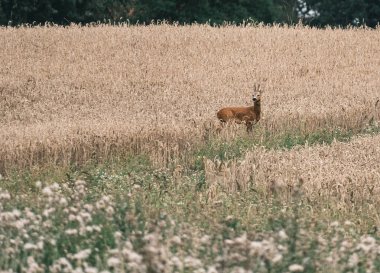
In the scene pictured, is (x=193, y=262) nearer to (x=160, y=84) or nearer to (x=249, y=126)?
(x=249, y=126)

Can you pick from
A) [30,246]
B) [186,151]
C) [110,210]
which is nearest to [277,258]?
[30,246]

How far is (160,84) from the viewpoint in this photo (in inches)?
877

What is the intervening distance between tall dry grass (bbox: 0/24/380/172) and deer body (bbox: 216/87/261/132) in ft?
1.14

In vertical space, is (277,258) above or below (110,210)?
below

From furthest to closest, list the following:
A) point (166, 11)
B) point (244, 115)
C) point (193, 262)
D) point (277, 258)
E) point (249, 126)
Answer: point (166, 11), point (244, 115), point (249, 126), point (193, 262), point (277, 258)

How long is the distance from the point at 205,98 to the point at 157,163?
7.21m

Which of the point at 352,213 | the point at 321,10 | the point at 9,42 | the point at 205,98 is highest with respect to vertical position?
Result: the point at 321,10

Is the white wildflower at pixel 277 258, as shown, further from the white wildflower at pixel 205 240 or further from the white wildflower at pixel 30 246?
the white wildflower at pixel 30 246

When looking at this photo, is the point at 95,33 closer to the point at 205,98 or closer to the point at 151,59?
the point at 151,59

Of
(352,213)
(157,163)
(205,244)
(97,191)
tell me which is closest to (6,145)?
(157,163)

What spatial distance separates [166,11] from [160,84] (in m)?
22.9

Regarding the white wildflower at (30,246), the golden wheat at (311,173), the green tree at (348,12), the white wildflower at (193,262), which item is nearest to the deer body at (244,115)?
the golden wheat at (311,173)

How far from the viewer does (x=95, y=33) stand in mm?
29125

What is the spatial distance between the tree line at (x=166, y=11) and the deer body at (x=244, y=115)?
2596cm
